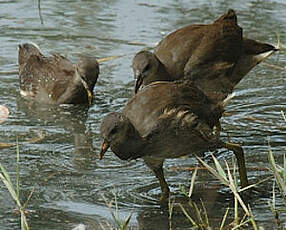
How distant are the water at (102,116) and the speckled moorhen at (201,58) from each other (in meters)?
0.31

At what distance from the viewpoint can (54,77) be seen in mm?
8859

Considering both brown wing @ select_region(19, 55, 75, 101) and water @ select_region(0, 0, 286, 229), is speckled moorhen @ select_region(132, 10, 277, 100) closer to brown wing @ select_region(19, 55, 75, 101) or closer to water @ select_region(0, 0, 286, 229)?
water @ select_region(0, 0, 286, 229)

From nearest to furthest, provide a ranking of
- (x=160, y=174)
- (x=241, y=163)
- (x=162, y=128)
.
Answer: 1. (x=160, y=174)
2. (x=162, y=128)
3. (x=241, y=163)

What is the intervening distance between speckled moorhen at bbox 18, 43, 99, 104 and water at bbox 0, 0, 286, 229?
168 millimetres

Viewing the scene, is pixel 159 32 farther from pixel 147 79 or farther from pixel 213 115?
pixel 213 115

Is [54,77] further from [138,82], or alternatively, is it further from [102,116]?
[138,82]

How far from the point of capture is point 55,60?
8.87 metres

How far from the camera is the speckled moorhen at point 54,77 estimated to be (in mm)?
8305

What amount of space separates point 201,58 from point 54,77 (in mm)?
1960

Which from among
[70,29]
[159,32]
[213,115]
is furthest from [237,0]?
[213,115]

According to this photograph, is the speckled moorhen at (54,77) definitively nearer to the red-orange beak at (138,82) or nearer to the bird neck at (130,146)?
the red-orange beak at (138,82)

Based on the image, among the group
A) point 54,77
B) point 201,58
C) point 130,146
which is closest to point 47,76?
point 54,77

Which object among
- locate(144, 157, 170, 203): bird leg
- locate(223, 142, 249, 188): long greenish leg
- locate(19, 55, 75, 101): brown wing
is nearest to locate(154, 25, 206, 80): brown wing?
locate(19, 55, 75, 101): brown wing

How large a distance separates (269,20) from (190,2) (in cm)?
122
